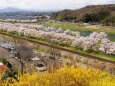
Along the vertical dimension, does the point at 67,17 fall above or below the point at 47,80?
below

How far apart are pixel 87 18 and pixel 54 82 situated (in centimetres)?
10079

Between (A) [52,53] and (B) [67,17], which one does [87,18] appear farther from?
(A) [52,53]

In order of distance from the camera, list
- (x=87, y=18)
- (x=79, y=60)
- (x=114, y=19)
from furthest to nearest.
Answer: (x=87, y=18) < (x=114, y=19) < (x=79, y=60)

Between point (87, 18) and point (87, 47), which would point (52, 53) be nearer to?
point (87, 47)

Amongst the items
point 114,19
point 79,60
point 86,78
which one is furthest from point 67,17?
point 86,78

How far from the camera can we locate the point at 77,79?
15.3 metres

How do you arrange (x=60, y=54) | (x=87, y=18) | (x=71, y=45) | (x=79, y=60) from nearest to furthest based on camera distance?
(x=79, y=60)
(x=60, y=54)
(x=71, y=45)
(x=87, y=18)

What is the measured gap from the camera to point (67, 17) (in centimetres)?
13138

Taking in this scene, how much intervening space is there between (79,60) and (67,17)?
96301 millimetres

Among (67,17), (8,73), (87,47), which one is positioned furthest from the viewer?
(67,17)

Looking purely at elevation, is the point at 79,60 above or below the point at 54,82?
below

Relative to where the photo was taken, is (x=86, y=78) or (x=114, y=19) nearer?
(x=86, y=78)

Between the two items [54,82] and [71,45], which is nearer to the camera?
[54,82]

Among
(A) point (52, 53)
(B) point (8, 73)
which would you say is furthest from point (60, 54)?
(B) point (8, 73)
